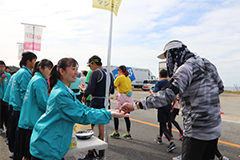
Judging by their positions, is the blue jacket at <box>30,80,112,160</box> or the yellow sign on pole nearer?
the blue jacket at <box>30,80,112,160</box>

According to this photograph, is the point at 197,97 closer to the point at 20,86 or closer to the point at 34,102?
the point at 34,102

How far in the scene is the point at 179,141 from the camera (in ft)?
16.7

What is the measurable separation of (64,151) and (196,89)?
1525mm

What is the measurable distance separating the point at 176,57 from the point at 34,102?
6.96 feet

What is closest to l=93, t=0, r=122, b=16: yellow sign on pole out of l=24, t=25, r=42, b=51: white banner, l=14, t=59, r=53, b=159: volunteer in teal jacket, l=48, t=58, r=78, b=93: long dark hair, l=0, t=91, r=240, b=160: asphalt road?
l=14, t=59, r=53, b=159: volunteer in teal jacket

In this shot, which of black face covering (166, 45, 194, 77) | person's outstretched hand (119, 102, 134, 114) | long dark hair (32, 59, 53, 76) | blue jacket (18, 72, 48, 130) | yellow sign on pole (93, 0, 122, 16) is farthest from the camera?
yellow sign on pole (93, 0, 122, 16)

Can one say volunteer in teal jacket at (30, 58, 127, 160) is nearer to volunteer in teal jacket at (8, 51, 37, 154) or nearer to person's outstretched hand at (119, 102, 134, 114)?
person's outstretched hand at (119, 102, 134, 114)

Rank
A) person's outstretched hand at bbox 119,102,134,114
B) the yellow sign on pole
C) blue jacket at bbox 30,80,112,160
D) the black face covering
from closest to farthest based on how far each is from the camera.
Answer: blue jacket at bbox 30,80,112,160, the black face covering, person's outstretched hand at bbox 119,102,134,114, the yellow sign on pole

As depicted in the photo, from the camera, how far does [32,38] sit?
11.4 metres

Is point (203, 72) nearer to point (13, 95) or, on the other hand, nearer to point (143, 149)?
point (143, 149)

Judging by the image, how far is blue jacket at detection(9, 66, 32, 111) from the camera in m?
3.43

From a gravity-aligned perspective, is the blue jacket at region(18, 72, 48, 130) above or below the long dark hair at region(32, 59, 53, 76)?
below

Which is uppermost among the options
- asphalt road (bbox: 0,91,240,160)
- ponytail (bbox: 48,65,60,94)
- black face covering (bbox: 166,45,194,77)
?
black face covering (bbox: 166,45,194,77)

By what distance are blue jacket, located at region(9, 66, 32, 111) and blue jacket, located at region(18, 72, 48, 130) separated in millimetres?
733
